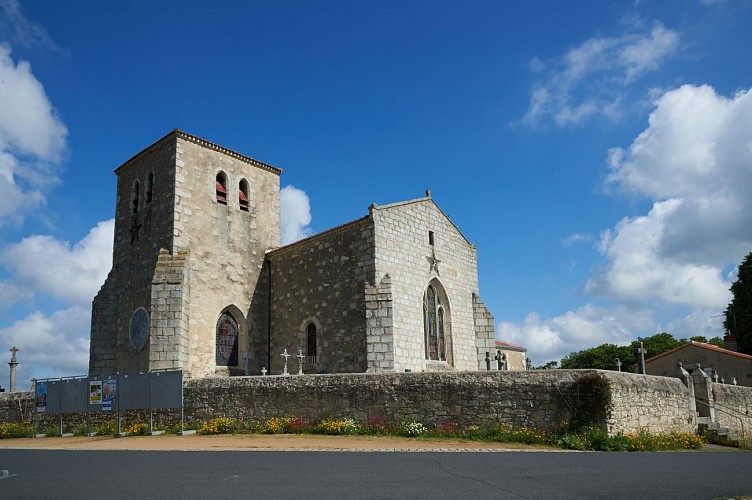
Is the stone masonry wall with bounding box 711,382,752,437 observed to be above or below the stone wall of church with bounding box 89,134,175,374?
below

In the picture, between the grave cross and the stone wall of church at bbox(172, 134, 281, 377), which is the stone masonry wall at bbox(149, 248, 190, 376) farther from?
the grave cross

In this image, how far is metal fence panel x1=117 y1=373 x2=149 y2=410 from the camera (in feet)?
59.4

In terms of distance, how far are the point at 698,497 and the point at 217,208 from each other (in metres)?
20.5

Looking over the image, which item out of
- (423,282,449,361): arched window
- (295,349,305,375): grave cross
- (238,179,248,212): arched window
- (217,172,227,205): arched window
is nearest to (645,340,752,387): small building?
(423,282,449,361): arched window

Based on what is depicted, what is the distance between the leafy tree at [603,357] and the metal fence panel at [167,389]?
46.7m

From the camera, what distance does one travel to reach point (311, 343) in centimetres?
2261

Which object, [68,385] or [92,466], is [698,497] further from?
[68,385]

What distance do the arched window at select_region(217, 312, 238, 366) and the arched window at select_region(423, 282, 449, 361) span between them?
785 cm

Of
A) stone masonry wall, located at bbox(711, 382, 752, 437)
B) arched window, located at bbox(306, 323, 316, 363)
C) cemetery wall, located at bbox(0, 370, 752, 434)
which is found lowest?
stone masonry wall, located at bbox(711, 382, 752, 437)

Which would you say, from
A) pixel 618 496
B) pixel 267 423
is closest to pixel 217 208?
pixel 267 423

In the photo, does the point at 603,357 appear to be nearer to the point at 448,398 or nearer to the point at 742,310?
the point at 742,310

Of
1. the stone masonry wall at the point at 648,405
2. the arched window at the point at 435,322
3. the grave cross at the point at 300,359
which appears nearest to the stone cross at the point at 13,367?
the grave cross at the point at 300,359

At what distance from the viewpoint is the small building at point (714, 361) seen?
31562 mm

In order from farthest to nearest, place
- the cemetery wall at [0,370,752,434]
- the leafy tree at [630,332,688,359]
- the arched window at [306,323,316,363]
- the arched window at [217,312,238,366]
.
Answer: the leafy tree at [630,332,688,359], the arched window at [217,312,238,366], the arched window at [306,323,316,363], the cemetery wall at [0,370,752,434]
